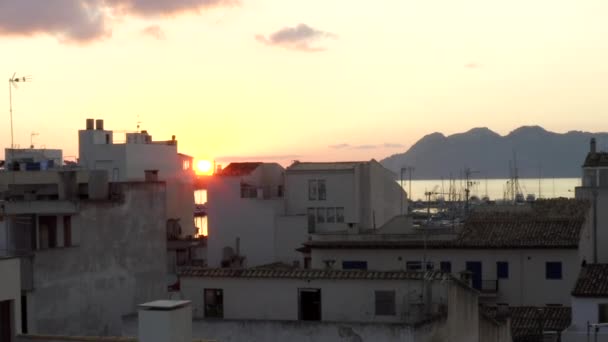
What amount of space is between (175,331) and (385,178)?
54.9 metres

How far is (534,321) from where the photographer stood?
41594 mm

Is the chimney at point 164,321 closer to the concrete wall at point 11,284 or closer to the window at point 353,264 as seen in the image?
the concrete wall at point 11,284

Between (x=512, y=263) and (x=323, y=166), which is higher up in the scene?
(x=323, y=166)

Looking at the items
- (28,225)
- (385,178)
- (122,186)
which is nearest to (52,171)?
(122,186)

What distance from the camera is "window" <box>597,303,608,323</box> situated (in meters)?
38.2

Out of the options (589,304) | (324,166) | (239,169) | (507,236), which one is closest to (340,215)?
(324,166)

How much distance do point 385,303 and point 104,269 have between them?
8.30 meters

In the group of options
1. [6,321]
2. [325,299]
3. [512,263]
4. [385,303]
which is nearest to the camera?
[6,321]

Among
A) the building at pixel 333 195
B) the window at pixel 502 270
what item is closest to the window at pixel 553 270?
the window at pixel 502 270

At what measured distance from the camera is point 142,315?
13227mm

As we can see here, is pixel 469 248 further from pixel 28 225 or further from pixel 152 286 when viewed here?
pixel 28 225

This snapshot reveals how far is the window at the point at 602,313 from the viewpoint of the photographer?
38188 millimetres

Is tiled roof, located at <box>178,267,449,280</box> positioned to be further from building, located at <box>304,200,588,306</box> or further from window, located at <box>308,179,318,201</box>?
window, located at <box>308,179,318,201</box>

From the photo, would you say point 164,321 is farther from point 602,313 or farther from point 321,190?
point 321,190
